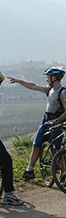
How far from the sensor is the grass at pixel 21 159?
19.5 feet

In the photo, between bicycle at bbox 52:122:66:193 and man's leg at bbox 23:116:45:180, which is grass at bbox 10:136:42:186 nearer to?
man's leg at bbox 23:116:45:180

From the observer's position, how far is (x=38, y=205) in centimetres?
455

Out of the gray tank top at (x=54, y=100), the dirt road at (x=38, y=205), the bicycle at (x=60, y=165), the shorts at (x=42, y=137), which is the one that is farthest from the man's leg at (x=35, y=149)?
the bicycle at (x=60, y=165)

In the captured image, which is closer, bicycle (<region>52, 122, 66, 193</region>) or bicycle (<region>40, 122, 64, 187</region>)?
bicycle (<region>52, 122, 66, 193</region>)

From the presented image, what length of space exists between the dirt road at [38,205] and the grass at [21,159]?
0.49 metres

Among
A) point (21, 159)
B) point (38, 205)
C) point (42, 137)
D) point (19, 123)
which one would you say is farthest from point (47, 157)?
point (19, 123)

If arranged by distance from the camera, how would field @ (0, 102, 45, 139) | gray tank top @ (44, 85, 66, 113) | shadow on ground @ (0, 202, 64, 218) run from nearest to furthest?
1. shadow on ground @ (0, 202, 64, 218)
2. gray tank top @ (44, 85, 66, 113)
3. field @ (0, 102, 45, 139)

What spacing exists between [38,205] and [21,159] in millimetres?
2884

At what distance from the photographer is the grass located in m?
5.95

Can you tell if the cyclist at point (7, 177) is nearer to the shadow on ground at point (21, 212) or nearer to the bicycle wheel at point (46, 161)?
the shadow on ground at point (21, 212)

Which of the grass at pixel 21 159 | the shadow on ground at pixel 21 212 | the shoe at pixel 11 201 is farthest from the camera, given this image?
the grass at pixel 21 159

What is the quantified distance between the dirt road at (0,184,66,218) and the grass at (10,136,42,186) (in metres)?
0.49

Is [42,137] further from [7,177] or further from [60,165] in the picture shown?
[7,177]

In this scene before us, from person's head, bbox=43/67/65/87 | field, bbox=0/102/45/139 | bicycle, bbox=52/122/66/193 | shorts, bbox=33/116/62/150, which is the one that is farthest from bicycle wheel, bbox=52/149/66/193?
field, bbox=0/102/45/139
